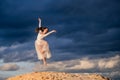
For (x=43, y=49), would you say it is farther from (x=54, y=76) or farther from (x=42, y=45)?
(x=54, y=76)

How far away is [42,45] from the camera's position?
2958cm

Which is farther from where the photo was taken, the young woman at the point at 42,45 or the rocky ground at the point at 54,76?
the young woman at the point at 42,45

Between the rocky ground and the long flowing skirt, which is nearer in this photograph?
the rocky ground

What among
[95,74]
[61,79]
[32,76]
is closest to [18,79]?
[32,76]

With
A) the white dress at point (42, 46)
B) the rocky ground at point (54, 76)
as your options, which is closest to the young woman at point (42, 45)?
the white dress at point (42, 46)

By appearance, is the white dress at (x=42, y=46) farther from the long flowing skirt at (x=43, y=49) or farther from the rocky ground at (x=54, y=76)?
the rocky ground at (x=54, y=76)

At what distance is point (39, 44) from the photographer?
29500mm

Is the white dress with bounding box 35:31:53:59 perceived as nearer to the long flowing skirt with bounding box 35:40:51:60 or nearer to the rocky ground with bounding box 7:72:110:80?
the long flowing skirt with bounding box 35:40:51:60

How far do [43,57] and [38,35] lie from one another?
1.72m

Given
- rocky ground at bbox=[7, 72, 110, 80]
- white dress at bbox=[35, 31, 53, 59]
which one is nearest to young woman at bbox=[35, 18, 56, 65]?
white dress at bbox=[35, 31, 53, 59]

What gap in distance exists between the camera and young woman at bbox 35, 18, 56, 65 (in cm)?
2953

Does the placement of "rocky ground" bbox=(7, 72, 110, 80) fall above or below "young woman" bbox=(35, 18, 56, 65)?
below

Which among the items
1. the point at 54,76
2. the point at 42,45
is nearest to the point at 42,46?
the point at 42,45

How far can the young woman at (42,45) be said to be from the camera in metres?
29.5
